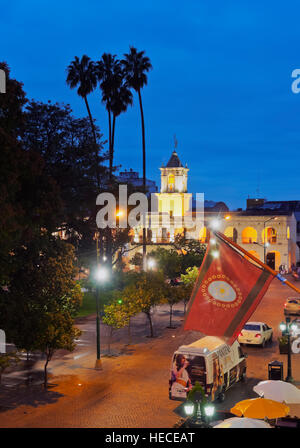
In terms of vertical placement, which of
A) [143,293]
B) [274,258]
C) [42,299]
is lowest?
[143,293]

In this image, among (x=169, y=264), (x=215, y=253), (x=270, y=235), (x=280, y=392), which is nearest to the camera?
(x=215, y=253)

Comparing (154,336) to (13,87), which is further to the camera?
(154,336)

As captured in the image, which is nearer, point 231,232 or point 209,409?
point 209,409

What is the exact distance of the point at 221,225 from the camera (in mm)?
78875

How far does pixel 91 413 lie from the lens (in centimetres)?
1652

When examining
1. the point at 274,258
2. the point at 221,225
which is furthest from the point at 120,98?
the point at 274,258

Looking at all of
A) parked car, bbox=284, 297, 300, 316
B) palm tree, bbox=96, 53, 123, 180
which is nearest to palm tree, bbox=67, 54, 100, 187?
palm tree, bbox=96, 53, 123, 180

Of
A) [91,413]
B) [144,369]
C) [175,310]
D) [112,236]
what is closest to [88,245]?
[112,236]

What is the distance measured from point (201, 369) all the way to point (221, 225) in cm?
6367

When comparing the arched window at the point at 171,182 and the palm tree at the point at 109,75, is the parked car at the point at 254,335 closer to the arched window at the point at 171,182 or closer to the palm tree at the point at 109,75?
the palm tree at the point at 109,75

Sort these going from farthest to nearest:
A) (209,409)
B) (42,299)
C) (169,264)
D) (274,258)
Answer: (274,258) → (169,264) → (42,299) → (209,409)

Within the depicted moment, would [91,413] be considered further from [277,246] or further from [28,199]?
[277,246]

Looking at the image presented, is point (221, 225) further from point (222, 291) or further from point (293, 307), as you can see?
point (222, 291)

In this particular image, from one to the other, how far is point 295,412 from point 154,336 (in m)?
15.0
